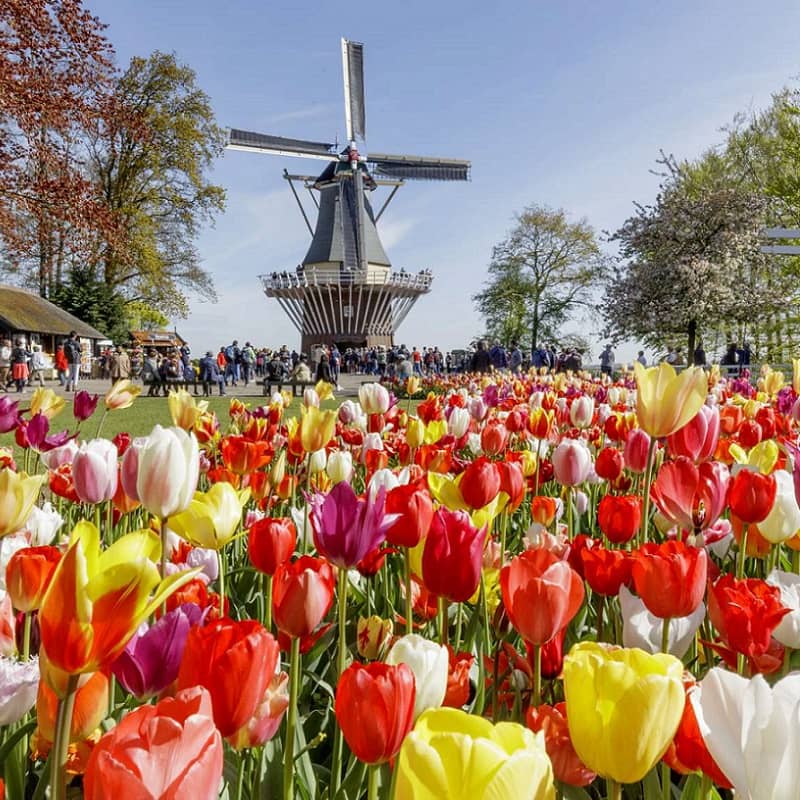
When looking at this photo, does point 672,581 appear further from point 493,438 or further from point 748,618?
point 493,438

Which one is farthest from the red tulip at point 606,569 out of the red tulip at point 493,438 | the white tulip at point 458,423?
the white tulip at point 458,423

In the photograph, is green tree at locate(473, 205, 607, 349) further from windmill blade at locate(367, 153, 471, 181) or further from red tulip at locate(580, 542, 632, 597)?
red tulip at locate(580, 542, 632, 597)

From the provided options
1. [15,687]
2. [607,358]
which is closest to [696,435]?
[15,687]

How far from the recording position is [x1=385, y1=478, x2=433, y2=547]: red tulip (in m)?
1.29

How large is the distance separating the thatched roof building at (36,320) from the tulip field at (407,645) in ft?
106

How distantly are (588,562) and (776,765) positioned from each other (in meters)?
0.70

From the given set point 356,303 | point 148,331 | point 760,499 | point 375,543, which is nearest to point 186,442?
point 375,543

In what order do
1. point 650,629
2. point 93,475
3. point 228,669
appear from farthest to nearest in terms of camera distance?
1. point 93,475
2. point 650,629
3. point 228,669

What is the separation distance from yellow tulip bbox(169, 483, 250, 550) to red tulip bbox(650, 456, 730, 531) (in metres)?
0.82

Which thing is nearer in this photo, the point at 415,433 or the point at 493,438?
the point at 493,438

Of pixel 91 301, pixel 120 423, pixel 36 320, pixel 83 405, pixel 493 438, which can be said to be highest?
pixel 91 301

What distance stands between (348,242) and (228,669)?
38391mm

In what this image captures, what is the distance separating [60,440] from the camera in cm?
261

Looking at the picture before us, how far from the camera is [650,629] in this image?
3.95 feet
